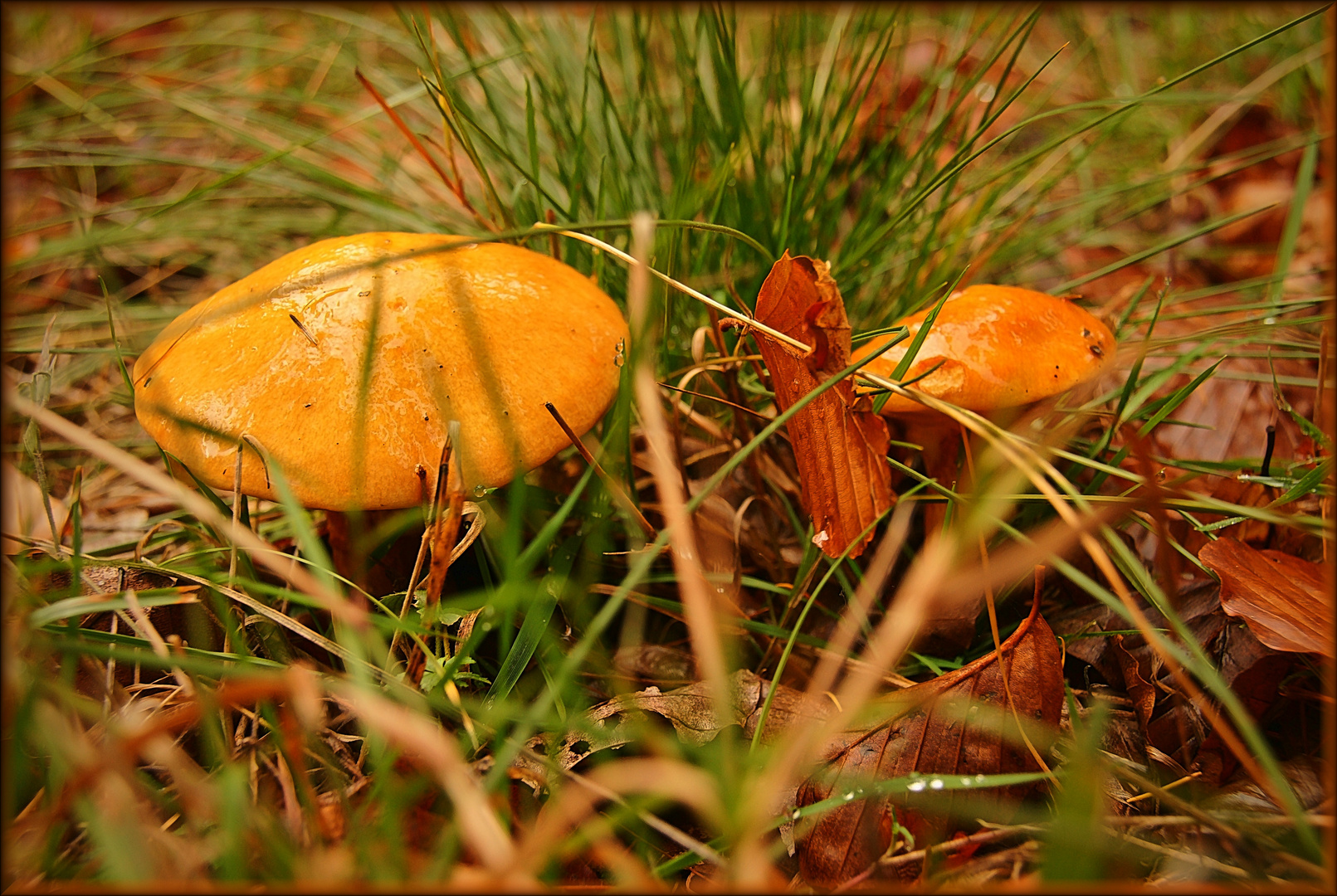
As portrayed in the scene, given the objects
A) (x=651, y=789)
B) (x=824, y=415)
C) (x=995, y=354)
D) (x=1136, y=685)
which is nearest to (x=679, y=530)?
(x=651, y=789)

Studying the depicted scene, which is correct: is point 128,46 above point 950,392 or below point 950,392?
above

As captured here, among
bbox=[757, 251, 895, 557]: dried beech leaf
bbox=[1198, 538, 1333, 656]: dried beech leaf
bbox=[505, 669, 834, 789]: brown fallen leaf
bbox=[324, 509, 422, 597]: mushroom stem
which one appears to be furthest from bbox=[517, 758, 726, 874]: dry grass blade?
bbox=[1198, 538, 1333, 656]: dried beech leaf

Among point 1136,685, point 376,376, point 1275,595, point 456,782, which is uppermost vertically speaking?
point 376,376

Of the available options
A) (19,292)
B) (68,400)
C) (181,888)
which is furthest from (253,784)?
(19,292)

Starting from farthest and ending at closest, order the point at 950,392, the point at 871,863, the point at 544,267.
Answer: the point at 544,267 < the point at 950,392 < the point at 871,863

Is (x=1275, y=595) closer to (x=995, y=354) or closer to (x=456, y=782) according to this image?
(x=995, y=354)

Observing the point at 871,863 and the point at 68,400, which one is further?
the point at 68,400

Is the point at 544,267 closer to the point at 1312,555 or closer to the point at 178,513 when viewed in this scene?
the point at 178,513
